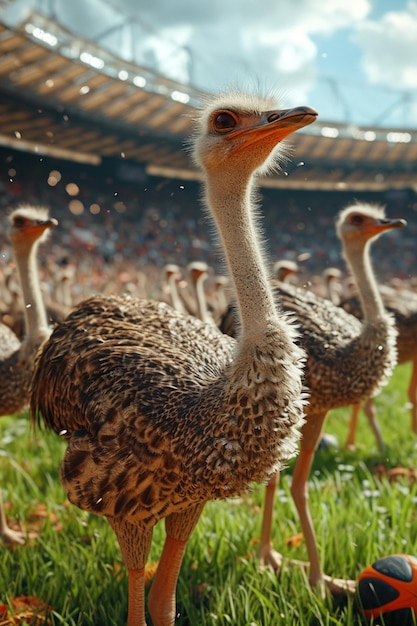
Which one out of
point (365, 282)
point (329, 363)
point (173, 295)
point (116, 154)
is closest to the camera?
point (329, 363)

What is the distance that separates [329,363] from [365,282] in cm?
70

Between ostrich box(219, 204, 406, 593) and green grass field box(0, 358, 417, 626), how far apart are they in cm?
17

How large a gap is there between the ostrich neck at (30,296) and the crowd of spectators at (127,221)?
10937 mm

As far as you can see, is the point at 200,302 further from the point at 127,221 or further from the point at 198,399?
the point at 127,221

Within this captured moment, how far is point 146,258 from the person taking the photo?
1720cm

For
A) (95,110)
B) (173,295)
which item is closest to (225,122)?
(173,295)

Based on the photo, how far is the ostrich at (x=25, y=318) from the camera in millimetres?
3984

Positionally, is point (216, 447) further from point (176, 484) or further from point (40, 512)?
point (40, 512)

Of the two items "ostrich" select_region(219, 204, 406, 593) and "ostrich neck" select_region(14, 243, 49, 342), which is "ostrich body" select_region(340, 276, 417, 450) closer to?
"ostrich" select_region(219, 204, 406, 593)

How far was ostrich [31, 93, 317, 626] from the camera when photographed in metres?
2.26

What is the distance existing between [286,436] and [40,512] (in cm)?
264

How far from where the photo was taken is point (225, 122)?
246cm

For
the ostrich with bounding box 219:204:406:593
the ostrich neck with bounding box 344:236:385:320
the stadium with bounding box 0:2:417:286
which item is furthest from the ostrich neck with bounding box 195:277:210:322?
the stadium with bounding box 0:2:417:286

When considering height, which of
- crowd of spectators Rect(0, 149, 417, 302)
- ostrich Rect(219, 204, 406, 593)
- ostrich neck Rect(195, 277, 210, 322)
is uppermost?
crowd of spectators Rect(0, 149, 417, 302)
